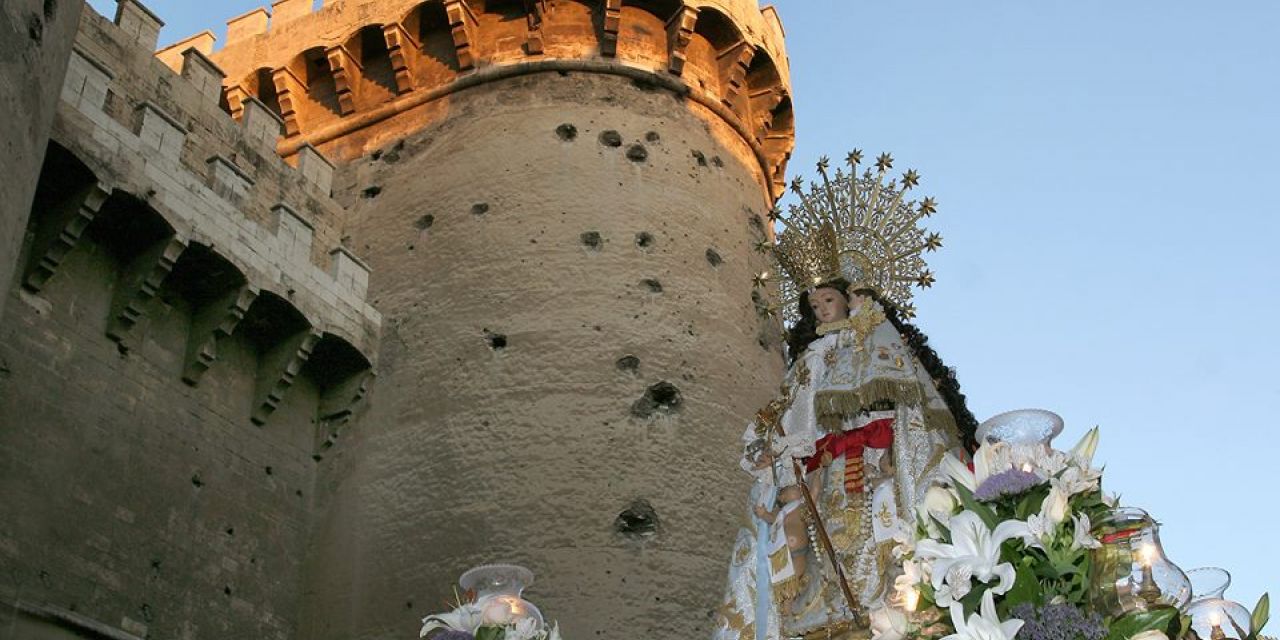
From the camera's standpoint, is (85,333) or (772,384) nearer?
(85,333)

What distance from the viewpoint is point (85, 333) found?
11.0 meters

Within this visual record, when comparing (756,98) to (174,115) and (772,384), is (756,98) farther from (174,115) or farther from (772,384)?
(174,115)

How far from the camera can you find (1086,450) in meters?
5.06

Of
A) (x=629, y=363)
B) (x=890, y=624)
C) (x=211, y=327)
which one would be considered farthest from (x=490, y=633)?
(x=629, y=363)

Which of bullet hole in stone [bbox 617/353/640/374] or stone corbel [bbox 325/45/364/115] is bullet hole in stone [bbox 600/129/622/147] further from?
stone corbel [bbox 325/45/364/115]

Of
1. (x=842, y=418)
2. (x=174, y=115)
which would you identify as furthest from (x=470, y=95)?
(x=842, y=418)

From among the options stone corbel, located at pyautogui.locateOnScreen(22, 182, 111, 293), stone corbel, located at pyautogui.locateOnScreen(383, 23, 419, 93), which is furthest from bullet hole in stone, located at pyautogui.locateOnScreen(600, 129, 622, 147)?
stone corbel, located at pyautogui.locateOnScreen(22, 182, 111, 293)

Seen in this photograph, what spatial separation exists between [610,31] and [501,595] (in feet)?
29.0

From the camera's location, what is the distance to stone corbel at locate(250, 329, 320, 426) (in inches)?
490

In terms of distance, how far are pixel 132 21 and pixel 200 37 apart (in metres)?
3.39

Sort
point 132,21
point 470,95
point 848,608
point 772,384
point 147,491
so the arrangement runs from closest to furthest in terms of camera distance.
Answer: point 848,608 → point 147,491 → point 132,21 → point 772,384 → point 470,95

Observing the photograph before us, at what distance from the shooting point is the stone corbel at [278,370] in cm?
1245

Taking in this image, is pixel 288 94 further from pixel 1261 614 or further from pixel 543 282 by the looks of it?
pixel 1261 614

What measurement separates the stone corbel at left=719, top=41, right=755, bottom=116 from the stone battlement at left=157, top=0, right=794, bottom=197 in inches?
0.4
